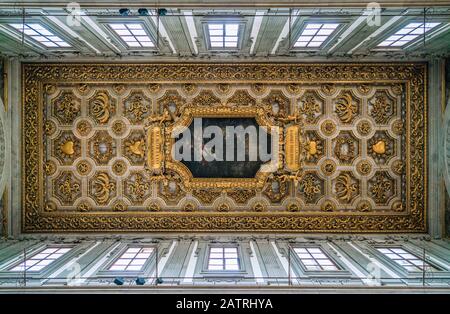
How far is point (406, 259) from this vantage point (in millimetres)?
11609

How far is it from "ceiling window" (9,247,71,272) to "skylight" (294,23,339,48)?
10931 mm

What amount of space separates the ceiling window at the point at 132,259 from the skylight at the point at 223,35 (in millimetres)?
7676

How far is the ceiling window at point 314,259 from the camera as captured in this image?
1109 cm

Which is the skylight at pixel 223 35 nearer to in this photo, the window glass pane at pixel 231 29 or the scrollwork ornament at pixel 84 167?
the window glass pane at pixel 231 29

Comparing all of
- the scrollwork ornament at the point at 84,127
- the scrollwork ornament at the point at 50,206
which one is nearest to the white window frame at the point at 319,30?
the scrollwork ornament at the point at 84,127

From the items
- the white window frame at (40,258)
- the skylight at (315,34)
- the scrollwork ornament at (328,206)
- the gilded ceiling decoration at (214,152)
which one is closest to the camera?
the white window frame at (40,258)

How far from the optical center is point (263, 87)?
14.5m

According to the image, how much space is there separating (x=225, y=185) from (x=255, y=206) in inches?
58.4

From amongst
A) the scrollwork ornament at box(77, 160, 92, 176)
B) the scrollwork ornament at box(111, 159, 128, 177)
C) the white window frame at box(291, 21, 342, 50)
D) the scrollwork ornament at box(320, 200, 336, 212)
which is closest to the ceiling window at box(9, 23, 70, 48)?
the scrollwork ornament at box(77, 160, 92, 176)

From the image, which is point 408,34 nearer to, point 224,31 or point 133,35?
point 224,31

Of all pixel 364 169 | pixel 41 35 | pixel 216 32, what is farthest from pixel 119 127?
pixel 364 169

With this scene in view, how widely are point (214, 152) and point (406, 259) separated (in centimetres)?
762

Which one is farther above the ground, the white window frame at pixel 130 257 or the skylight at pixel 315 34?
the skylight at pixel 315 34

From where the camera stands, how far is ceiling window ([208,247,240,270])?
11.2 meters
